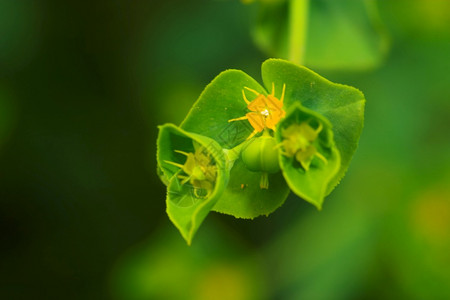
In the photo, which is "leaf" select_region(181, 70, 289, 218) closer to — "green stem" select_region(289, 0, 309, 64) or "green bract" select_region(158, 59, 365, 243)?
"green bract" select_region(158, 59, 365, 243)

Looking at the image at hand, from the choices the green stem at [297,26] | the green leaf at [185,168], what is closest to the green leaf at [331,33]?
the green stem at [297,26]

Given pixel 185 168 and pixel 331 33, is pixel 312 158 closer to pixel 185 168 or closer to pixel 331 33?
pixel 185 168

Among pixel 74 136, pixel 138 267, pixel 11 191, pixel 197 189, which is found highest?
pixel 197 189

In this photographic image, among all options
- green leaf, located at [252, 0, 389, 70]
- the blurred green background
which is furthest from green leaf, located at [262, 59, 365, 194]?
the blurred green background

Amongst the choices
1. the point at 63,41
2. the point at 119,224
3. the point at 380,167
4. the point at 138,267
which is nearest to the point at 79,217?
the point at 119,224

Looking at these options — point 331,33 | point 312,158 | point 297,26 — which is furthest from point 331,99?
point 331,33

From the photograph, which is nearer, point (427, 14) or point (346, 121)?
point (346, 121)

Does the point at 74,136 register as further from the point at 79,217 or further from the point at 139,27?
the point at 139,27
